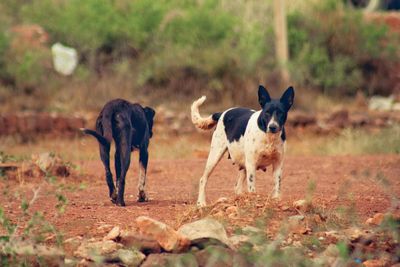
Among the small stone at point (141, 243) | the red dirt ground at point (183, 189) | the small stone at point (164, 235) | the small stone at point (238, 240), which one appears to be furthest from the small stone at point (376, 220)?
the small stone at point (141, 243)

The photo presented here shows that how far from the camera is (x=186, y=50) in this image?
2683 centimetres

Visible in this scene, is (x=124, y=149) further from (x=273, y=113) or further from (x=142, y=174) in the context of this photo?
(x=273, y=113)

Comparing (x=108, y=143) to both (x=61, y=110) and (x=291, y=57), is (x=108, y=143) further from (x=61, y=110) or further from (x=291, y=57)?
(x=291, y=57)

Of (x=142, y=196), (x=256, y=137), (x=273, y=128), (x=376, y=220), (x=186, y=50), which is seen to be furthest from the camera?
(x=186, y=50)

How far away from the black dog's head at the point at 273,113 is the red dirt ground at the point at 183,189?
2.59 feet

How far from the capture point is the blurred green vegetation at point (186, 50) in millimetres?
25750

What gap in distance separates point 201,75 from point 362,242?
57.3 feet

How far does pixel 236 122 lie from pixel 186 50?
1555 cm

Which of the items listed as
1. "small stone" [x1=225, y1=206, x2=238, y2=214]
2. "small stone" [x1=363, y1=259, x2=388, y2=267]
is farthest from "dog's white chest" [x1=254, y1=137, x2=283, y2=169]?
"small stone" [x1=363, y1=259, x2=388, y2=267]

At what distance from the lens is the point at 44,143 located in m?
22.1

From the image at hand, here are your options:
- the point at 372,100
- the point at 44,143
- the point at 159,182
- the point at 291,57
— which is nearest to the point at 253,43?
the point at 291,57

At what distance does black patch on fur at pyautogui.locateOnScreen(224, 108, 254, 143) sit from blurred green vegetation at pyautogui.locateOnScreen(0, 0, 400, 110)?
1332 cm

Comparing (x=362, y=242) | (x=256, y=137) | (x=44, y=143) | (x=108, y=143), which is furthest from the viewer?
(x=44, y=143)

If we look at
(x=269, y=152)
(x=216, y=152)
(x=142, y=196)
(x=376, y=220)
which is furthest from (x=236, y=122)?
(x=376, y=220)
